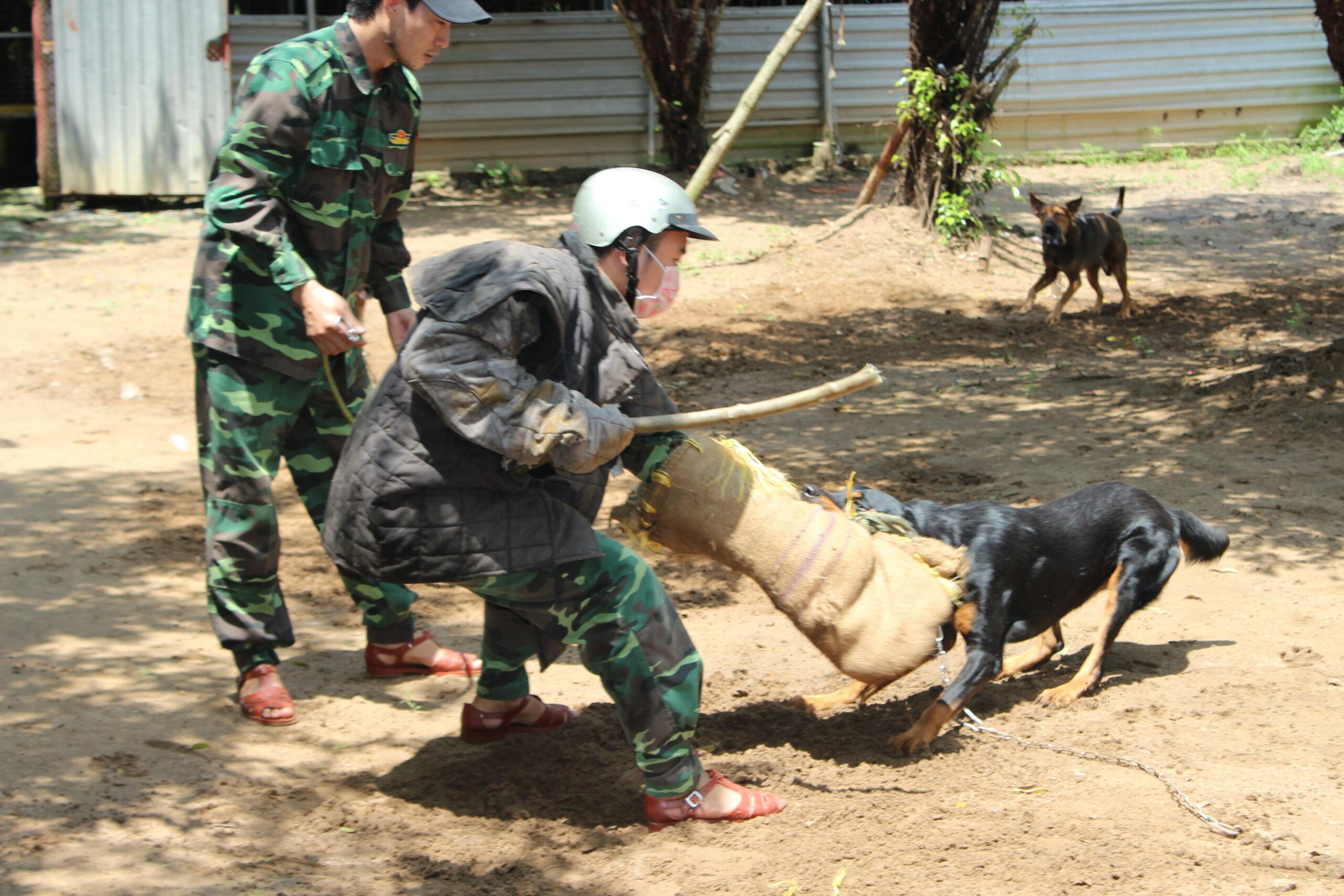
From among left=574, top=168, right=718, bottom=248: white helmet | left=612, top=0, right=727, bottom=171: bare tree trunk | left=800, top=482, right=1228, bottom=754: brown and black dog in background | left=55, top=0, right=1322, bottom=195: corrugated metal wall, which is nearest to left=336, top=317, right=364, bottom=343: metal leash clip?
left=574, top=168, right=718, bottom=248: white helmet

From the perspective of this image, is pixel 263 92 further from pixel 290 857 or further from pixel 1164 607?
pixel 1164 607

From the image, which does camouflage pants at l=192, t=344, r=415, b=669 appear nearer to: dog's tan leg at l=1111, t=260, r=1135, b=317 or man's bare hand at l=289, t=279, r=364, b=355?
man's bare hand at l=289, t=279, r=364, b=355

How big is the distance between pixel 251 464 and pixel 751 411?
1.65 meters

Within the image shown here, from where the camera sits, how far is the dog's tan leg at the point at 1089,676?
4172 millimetres

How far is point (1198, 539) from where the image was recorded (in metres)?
4.45

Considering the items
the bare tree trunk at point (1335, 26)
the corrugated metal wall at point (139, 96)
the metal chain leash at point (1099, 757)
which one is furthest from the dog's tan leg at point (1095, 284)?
the corrugated metal wall at point (139, 96)

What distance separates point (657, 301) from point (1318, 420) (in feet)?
16.4

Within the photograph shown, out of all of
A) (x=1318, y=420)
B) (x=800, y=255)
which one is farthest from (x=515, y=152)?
(x=1318, y=420)

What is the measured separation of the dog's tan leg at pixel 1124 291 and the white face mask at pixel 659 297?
300 inches

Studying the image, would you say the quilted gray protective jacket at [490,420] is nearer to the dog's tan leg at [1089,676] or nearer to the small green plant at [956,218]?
the dog's tan leg at [1089,676]

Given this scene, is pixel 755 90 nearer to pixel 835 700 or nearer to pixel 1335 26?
pixel 1335 26

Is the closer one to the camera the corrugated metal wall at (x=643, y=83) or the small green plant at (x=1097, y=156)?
the corrugated metal wall at (x=643, y=83)

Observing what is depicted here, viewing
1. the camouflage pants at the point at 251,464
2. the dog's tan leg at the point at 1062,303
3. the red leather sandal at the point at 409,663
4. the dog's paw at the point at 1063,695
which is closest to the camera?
the camouflage pants at the point at 251,464

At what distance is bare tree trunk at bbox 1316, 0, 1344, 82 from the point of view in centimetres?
679
